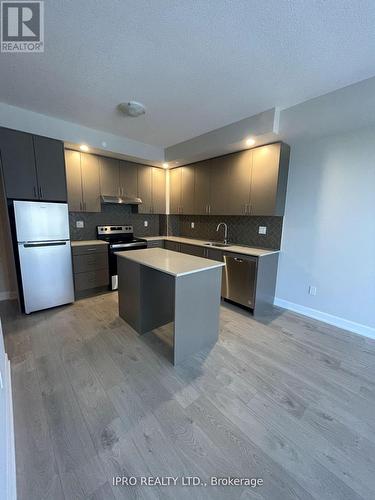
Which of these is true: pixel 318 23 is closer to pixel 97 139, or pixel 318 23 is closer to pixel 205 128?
pixel 205 128

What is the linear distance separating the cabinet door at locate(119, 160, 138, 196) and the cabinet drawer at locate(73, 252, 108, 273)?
128 cm

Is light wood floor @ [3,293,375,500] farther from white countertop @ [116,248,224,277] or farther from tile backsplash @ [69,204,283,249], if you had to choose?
tile backsplash @ [69,204,283,249]

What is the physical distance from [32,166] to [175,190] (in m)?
2.50

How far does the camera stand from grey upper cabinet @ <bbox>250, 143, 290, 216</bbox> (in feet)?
9.19

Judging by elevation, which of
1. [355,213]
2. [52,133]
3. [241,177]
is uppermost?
[52,133]

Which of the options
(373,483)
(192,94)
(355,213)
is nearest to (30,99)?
(192,94)

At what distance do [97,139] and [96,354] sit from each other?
3031 mm

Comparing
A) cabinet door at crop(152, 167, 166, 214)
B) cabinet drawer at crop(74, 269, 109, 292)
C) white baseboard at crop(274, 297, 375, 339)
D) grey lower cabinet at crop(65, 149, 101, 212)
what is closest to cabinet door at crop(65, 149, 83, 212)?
grey lower cabinet at crop(65, 149, 101, 212)

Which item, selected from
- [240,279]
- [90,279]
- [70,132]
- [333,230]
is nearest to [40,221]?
[90,279]

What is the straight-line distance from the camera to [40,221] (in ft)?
8.95

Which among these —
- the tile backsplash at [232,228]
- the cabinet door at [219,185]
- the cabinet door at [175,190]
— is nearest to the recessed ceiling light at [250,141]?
the cabinet door at [219,185]

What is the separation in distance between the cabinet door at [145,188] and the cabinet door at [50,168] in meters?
1.47

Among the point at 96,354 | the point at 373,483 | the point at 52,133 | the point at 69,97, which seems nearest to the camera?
the point at 373,483

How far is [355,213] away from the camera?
2527 mm
